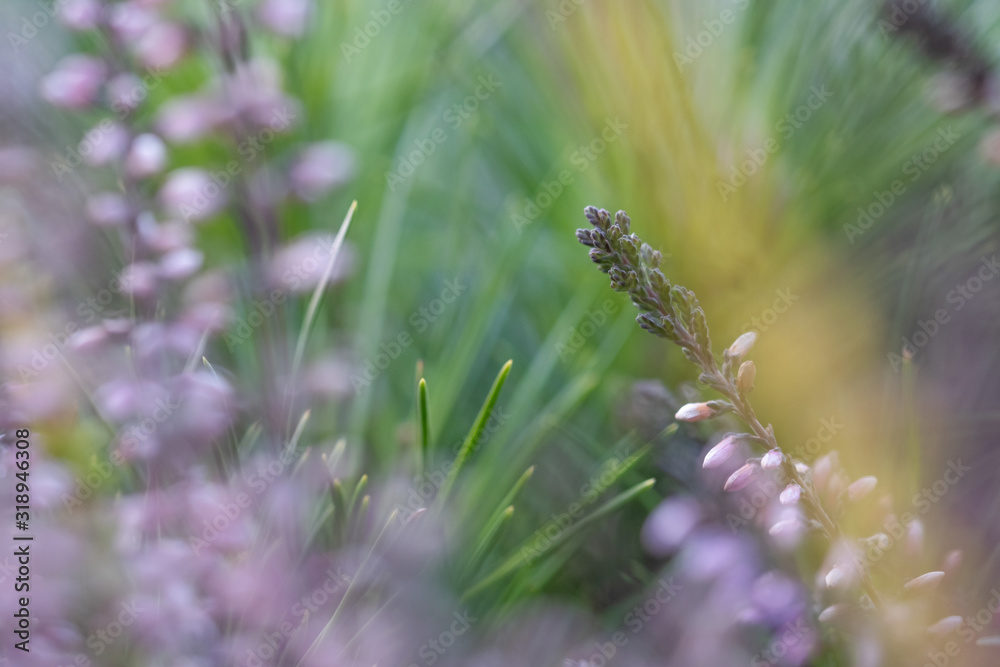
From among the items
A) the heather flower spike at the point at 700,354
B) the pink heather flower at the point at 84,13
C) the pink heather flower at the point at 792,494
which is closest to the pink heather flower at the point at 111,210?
the pink heather flower at the point at 84,13

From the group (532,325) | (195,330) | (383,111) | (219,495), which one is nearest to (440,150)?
(383,111)

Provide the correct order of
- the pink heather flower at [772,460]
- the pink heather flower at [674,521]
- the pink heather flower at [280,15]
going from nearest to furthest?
the pink heather flower at [772,460]
the pink heather flower at [674,521]
the pink heather flower at [280,15]

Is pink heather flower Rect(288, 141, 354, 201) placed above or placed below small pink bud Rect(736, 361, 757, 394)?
below

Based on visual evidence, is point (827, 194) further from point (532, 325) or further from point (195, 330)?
point (195, 330)

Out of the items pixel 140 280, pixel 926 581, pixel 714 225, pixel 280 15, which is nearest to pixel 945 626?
pixel 926 581

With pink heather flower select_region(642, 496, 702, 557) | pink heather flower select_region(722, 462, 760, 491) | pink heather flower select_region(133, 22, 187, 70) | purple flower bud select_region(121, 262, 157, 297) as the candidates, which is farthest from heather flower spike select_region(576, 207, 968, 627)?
pink heather flower select_region(133, 22, 187, 70)

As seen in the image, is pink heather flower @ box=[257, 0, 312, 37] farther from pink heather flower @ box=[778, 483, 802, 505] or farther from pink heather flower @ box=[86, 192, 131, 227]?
pink heather flower @ box=[778, 483, 802, 505]

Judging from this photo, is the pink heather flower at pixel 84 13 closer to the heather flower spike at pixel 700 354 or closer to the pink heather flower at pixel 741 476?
the heather flower spike at pixel 700 354
